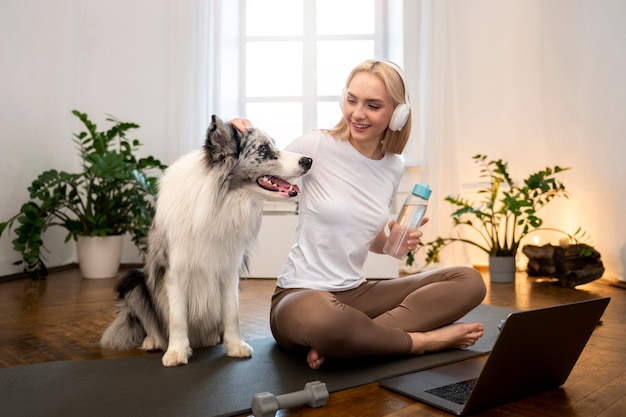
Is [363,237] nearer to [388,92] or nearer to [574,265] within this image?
[388,92]

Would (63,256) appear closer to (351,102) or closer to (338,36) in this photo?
(338,36)

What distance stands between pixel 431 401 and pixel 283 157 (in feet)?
3.02

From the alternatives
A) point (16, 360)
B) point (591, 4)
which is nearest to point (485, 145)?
point (591, 4)

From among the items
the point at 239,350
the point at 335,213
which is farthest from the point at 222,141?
the point at 239,350

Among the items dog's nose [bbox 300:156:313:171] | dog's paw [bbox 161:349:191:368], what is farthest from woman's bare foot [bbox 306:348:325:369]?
dog's nose [bbox 300:156:313:171]

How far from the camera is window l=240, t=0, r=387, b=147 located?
5.73 meters

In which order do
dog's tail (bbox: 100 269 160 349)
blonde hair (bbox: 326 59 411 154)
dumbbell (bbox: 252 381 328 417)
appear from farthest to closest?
dog's tail (bbox: 100 269 160 349)
blonde hair (bbox: 326 59 411 154)
dumbbell (bbox: 252 381 328 417)

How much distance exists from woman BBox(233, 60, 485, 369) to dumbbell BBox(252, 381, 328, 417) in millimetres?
372

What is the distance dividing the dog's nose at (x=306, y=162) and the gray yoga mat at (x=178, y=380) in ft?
2.23

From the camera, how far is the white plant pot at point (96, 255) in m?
4.53

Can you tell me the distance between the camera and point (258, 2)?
5.77 metres

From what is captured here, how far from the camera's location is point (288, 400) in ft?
5.10

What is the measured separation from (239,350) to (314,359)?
337mm

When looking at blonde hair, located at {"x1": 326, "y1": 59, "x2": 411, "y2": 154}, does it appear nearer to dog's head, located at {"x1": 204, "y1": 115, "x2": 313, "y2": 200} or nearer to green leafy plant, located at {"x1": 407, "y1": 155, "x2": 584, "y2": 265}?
dog's head, located at {"x1": 204, "y1": 115, "x2": 313, "y2": 200}
